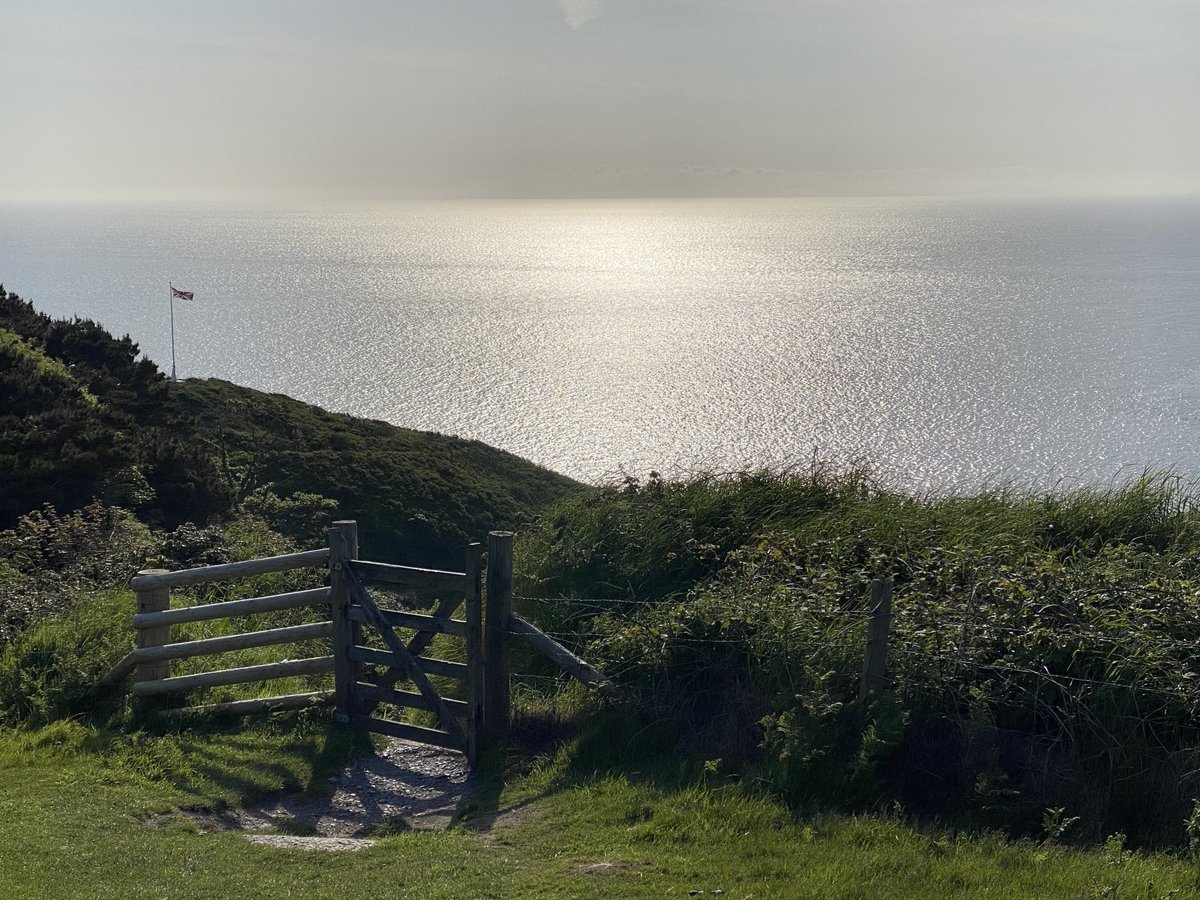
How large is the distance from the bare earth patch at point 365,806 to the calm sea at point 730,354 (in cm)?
847

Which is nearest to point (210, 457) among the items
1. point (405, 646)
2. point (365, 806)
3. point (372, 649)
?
point (372, 649)

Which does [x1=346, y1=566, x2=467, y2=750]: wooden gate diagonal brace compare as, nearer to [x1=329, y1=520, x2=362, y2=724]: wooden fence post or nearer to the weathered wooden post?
the weathered wooden post

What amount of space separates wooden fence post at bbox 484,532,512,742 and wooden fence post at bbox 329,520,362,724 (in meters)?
1.21

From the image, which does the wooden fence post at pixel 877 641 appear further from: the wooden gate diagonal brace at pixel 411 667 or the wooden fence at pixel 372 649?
the wooden gate diagonal brace at pixel 411 667

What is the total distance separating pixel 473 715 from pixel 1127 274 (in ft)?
466

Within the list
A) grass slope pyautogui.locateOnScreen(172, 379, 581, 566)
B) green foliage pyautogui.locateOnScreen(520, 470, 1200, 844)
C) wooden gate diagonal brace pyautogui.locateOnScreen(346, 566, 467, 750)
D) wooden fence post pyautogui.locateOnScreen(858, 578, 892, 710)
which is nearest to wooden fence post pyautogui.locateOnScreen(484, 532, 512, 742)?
wooden gate diagonal brace pyautogui.locateOnScreen(346, 566, 467, 750)

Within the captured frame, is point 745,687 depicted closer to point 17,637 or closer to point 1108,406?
point 17,637

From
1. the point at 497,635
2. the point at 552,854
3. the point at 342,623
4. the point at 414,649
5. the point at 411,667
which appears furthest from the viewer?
the point at 342,623

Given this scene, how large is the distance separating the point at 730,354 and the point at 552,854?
7610 cm

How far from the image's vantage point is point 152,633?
28.2 feet

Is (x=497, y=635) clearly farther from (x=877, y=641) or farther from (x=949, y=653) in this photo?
(x=949, y=653)

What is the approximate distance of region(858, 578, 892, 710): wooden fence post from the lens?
6.80m

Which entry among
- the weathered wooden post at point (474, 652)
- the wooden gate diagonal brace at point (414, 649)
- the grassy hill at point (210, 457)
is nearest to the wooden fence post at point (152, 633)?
the wooden gate diagonal brace at point (414, 649)

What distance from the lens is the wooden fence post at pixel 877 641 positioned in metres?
6.80
